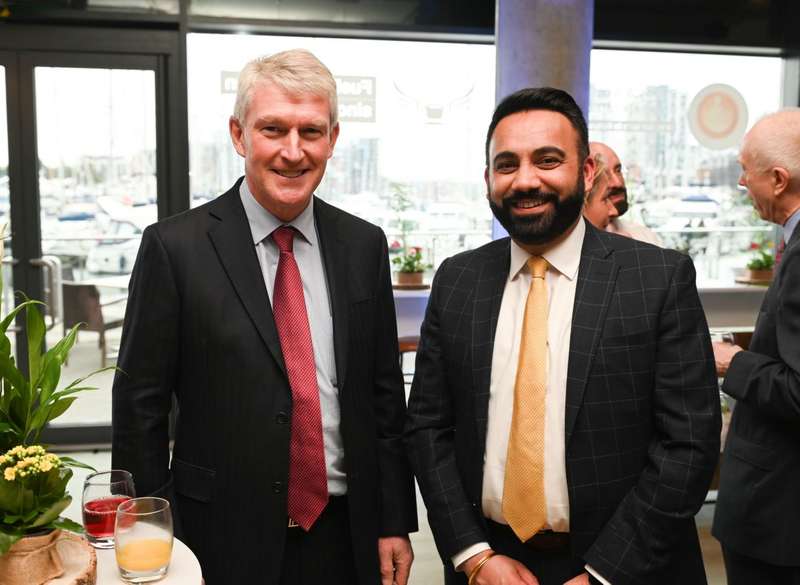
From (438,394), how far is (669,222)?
5.41 m

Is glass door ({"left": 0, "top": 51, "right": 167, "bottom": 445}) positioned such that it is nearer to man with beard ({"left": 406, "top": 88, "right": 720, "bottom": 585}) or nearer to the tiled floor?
the tiled floor

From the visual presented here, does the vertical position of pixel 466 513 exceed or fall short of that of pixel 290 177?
it falls short

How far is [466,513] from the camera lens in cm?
179

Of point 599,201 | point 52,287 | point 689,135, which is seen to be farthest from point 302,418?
point 689,135

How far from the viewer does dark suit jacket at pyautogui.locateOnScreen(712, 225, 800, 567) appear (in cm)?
213

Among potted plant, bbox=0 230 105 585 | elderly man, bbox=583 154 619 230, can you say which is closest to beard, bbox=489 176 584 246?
potted plant, bbox=0 230 105 585

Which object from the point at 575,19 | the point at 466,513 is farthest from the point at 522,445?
the point at 575,19

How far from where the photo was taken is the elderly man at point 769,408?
7.04 feet

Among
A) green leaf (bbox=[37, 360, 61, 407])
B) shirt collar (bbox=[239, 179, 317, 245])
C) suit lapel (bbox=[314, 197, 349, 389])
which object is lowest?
green leaf (bbox=[37, 360, 61, 407])

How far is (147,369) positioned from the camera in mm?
1748

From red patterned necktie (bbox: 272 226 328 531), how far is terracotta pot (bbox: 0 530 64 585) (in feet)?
1.77

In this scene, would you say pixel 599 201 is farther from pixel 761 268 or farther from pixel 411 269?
pixel 761 268

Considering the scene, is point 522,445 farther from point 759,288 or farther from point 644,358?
point 759,288

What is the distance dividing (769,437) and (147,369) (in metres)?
1.62
